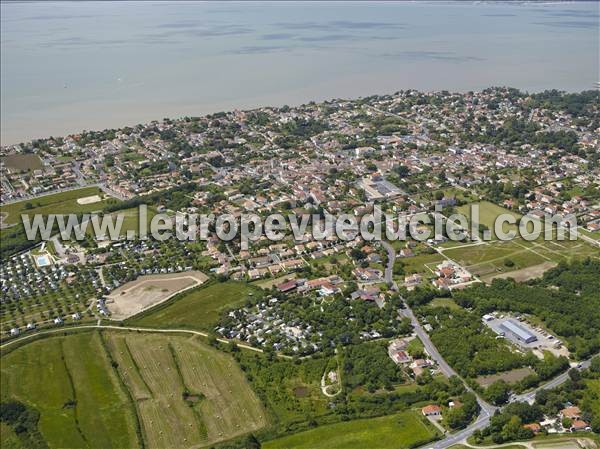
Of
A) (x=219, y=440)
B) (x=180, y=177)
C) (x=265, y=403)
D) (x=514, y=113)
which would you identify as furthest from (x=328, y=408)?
(x=514, y=113)

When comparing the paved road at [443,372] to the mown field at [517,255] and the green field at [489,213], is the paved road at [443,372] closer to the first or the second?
the mown field at [517,255]

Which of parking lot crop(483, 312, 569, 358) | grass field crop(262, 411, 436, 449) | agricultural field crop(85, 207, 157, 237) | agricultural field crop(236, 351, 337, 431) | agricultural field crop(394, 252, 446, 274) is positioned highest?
agricultural field crop(85, 207, 157, 237)

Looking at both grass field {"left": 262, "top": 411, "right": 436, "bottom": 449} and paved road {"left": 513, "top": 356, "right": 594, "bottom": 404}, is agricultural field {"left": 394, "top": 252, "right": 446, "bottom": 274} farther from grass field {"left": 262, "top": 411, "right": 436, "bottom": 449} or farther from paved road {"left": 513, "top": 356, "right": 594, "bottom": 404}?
grass field {"left": 262, "top": 411, "right": 436, "bottom": 449}

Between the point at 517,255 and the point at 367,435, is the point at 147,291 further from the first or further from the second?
the point at 517,255

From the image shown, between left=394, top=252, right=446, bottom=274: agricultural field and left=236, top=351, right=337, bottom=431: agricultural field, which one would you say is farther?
left=394, top=252, right=446, bottom=274: agricultural field

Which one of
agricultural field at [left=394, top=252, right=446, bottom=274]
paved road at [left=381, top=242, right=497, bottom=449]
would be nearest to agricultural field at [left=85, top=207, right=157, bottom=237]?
agricultural field at [left=394, top=252, right=446, bottom=274]

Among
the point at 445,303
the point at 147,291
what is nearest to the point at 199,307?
the point at 147,291
